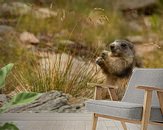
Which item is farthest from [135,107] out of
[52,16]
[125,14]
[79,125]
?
[125,14]

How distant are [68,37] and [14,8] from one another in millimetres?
3018

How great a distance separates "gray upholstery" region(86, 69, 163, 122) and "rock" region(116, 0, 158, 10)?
23.0ft

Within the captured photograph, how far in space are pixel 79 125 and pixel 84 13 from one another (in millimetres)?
5275

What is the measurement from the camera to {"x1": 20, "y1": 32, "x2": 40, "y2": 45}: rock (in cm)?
947

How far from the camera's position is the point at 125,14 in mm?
11133

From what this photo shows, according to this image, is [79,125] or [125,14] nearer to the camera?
[79,125]

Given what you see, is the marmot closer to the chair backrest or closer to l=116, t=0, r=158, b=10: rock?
the chair backrest

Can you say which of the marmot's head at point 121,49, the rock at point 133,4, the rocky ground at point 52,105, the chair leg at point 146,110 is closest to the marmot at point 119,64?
the marmot's head at point 121,49

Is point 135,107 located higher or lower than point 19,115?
higher

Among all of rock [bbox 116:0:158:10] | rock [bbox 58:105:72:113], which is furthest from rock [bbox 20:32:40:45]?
rock [bbox 58:105:72:113]

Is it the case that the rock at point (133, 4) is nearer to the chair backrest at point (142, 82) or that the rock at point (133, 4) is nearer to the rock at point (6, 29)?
the rock at point (6, 29)

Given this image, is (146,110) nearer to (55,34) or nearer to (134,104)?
(134,104)

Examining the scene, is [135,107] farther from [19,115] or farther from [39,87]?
[39,87]

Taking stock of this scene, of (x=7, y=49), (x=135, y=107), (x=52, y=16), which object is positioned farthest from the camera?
(x=52, y=16)
